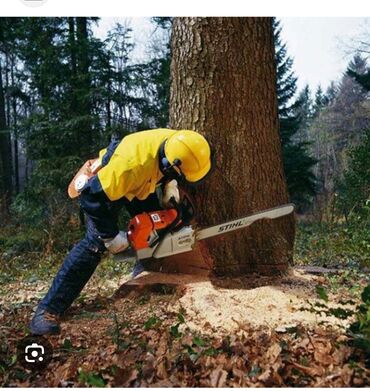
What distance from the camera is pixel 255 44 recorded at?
2609 millimetres

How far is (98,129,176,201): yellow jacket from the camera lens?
2.23 m

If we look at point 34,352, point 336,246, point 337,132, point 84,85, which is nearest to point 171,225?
point 34,352

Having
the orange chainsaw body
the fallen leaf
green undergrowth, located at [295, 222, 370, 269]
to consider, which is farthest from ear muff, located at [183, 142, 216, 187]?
green undergrowth, located at [295, 222, 370, 269]

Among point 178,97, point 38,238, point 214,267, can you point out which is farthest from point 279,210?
point 38,238

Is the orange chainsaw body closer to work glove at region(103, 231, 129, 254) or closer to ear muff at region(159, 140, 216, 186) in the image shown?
work glove at region(103, 231, 129, 254)

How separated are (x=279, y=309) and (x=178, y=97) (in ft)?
5.03

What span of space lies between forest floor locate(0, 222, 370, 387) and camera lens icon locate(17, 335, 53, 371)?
Result: 0.03m

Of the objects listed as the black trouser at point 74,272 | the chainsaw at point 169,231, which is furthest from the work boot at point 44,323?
the chainsaw at point 169,231

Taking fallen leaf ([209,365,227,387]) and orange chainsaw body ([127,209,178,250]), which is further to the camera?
orange chainsaw body ([127,209,178,250])

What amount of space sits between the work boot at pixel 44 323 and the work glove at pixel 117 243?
54 centimetres

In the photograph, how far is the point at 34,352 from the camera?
1.86m

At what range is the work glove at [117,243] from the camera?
2391 millimetres

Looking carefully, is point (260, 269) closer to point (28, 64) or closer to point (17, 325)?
point (17, 325)

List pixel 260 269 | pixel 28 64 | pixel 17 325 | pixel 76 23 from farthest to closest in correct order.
Result: 1. pixel 28 64
2. pixel 76 23
3. pixel 260 269
4. pixel 17 325
